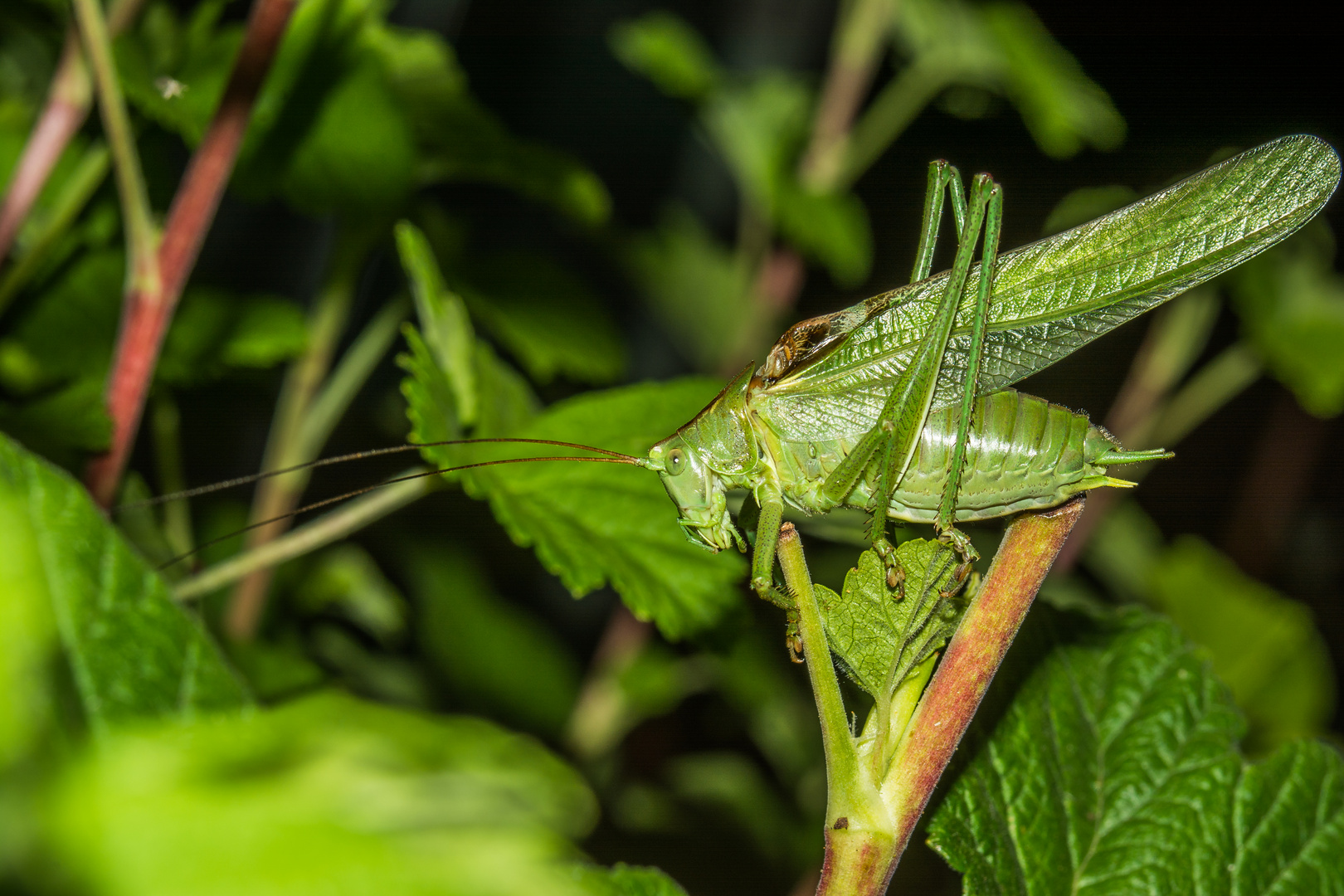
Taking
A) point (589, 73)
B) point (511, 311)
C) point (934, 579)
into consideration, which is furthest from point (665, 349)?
point (934, 579)

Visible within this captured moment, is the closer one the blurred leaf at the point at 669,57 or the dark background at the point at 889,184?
the blurred leaf at the point at 669,57

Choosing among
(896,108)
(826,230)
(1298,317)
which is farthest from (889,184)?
(1298,317)

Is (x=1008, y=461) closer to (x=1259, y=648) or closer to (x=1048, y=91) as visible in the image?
(x=1048, y=91)

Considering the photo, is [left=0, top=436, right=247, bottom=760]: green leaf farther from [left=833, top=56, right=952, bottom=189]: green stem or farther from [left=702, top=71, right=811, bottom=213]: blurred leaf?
[left=833, top=56, right=952, bottom=189]: green stem

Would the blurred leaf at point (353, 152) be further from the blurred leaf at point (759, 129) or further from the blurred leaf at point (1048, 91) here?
the blurred leaf at point (1048, 91)

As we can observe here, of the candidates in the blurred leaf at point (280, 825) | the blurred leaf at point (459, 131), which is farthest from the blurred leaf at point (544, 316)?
the blurred leaf at point (280, 825)

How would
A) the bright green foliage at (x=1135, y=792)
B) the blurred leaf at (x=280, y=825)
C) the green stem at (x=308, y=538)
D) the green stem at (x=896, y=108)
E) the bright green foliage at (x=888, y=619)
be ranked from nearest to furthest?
1. the blurred leaf at (x=280, y=825)
2. the bright green foliage at (x=888, y=619)
3. the bright green foliage at (x=1135, y=792)
4. the green stem at (x=308, y=538)
5. the green stem at (x=896, y=108)
